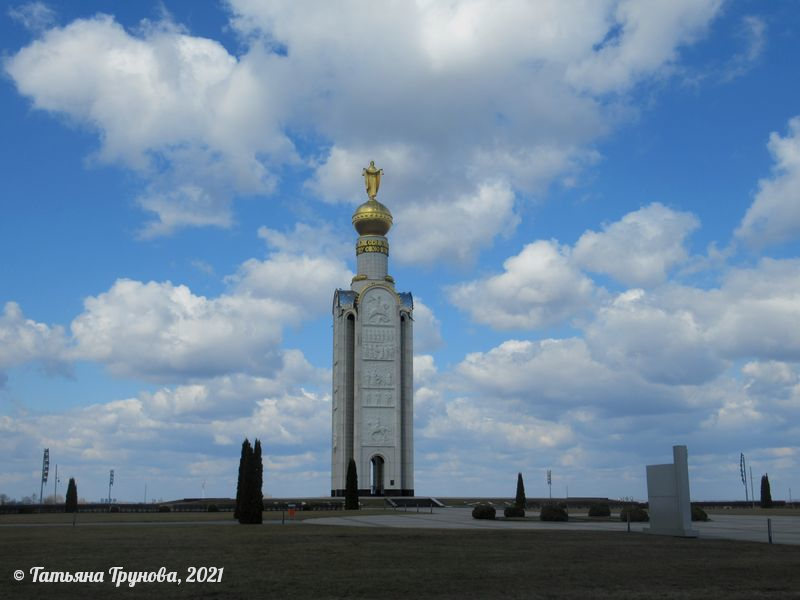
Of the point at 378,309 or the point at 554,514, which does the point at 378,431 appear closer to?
the point at 378,309

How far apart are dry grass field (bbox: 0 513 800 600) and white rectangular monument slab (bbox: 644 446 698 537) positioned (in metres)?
1.44

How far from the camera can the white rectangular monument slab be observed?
25.0 meters

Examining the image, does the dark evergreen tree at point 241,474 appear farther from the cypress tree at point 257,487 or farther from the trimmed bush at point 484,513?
the trimmed bush at point 484,513

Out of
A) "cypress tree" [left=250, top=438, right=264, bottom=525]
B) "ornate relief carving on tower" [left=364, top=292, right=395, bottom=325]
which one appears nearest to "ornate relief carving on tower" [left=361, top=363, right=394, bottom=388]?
"ornate relief carving on tower" [left=364, top=292, right=395, bottom=325]

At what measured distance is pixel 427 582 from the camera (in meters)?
13.9

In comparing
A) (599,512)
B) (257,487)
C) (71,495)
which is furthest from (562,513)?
(71,495)

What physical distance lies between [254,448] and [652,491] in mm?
17823

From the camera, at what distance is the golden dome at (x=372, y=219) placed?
81125 mm

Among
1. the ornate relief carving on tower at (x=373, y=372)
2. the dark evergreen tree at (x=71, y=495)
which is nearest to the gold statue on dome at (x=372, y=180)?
the ornate relief carving on tower at (x=373, y=372)

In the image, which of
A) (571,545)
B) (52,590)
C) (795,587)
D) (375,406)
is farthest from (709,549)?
(375,406)

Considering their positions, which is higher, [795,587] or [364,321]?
[364,321]

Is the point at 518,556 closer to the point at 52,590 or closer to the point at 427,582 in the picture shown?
the point at 427,582

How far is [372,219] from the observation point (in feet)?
266

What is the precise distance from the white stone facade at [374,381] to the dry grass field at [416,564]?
52.9m
